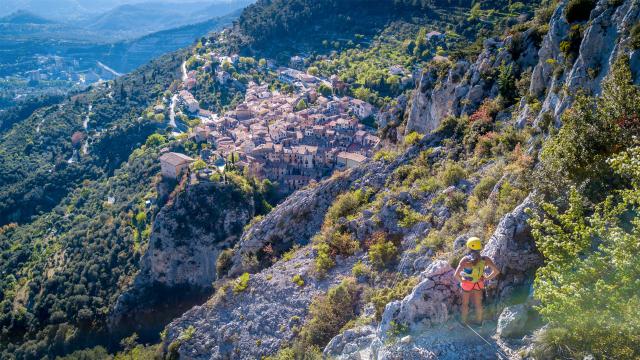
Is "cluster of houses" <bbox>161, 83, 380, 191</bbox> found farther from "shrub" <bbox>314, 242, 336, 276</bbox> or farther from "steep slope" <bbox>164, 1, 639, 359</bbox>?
"shrub" <bbox>314, 242, 336, 276</bbox>

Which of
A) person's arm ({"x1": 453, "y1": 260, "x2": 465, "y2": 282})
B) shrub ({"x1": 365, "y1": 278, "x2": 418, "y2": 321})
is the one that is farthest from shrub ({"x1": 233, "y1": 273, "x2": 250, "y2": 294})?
person's arm ({"x1": 453, "y1": 260, "x2": 465, "y2": 282})

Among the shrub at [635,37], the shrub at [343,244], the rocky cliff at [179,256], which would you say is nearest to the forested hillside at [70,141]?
the rocky cliff at [179,256]

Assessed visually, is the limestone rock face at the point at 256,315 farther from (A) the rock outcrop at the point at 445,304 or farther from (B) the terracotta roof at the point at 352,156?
(B) the terracotta roof at the point at 352,156

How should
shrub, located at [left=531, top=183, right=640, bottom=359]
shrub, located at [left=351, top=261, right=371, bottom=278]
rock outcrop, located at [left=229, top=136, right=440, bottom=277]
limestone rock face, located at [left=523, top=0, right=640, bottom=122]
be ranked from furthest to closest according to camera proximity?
rock outcrop, located at [left=229, top=136, right=440, bottom=277] → shrub, located at [left=351, top=261, right=371, bottom=278] → limestone rock face, located at [left=523, top=0, right=640, bottom=122] → shrub, located at [left=531, top=183, right=640, bottom=359]

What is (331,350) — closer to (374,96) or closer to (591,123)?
(591,123)

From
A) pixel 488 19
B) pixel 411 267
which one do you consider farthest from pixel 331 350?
pixel 488 19

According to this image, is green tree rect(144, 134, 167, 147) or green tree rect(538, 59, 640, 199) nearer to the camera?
green tree rect(538, 59, 640, 199)

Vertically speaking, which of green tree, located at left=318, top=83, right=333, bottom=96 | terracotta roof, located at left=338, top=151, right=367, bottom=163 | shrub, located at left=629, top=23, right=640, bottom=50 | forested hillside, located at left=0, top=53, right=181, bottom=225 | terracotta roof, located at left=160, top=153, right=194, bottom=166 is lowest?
forested hillside, located at left=0, top=53, right=181, bottom=225
